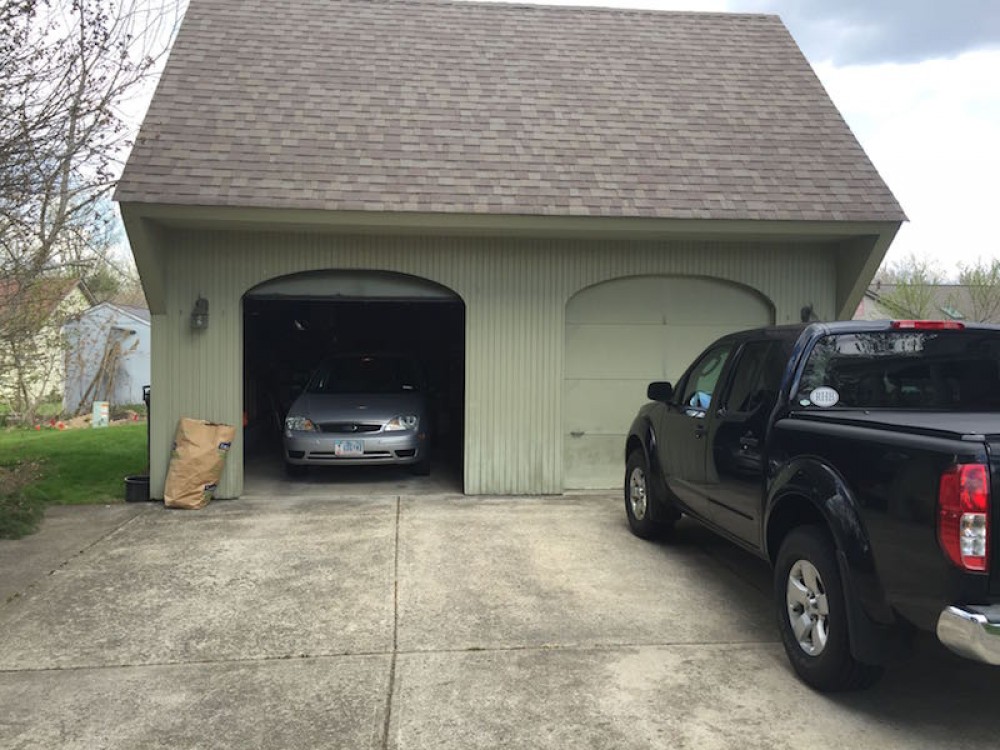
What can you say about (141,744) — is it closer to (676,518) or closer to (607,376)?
(676,518)

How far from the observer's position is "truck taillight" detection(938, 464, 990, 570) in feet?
9.78

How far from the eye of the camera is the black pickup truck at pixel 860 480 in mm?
3033

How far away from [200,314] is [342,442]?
2.18 m

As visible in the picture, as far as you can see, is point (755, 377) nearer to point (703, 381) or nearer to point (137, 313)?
point (703, 381)

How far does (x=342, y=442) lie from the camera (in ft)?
30.3

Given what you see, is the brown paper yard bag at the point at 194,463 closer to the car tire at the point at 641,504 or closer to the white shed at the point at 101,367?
the car tire at the point at 641,504

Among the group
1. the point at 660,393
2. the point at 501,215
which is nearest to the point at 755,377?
the point at 660,393

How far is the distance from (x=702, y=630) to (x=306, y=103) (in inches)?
293

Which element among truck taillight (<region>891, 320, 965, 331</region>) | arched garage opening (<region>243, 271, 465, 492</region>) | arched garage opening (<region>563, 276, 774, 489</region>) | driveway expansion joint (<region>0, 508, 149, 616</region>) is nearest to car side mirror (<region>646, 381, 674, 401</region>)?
truck taillight (<region>891, 320, 965, 331</region>)

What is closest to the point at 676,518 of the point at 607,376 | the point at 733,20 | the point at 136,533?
the point at 607,376

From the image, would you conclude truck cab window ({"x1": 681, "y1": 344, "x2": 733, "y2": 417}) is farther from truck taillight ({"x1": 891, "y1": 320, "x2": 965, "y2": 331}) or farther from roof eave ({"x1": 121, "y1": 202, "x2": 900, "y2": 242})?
roof eave ({"x1": 121, "y1": 202, "x2": 900, "y2": 242})

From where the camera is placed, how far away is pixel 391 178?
8328 millimetres

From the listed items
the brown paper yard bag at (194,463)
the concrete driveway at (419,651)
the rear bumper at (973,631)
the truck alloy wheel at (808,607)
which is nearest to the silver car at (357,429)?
the brown paper yard bag at (194,463)

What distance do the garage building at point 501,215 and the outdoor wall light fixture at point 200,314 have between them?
3cm
